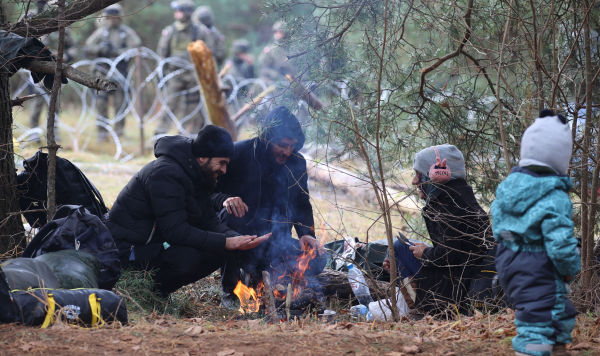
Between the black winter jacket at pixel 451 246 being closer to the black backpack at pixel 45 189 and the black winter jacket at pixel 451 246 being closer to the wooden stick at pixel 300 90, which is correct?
the wooden stick at pixel 300 90

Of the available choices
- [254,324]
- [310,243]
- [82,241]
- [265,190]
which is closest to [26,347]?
[82,241]

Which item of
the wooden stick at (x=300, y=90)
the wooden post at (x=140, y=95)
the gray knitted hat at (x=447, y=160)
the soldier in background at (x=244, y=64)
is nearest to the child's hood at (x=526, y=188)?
the gray knitted hat at (x=447, y=160)

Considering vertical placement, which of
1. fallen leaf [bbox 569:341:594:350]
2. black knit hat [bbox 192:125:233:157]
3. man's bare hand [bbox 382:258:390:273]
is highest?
black knit hat [bbox 192:125:233:157]

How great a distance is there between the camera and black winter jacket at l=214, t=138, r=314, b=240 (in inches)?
240

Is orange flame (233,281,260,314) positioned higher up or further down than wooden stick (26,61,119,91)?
further down

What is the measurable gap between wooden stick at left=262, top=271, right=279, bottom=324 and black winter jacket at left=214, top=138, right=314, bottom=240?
0.64 meters

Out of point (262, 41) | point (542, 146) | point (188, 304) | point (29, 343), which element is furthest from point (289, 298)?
point (262, 41)

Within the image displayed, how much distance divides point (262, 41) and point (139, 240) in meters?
23.6

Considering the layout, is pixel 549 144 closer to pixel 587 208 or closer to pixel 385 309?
pixel 587 208

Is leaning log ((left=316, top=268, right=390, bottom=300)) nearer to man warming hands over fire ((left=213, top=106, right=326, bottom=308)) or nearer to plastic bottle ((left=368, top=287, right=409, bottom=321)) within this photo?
man warming hands over fire ((left=213, top=106, right=326, bottom=308))

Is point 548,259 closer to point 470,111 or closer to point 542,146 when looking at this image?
point 542,146

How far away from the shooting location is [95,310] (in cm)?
401

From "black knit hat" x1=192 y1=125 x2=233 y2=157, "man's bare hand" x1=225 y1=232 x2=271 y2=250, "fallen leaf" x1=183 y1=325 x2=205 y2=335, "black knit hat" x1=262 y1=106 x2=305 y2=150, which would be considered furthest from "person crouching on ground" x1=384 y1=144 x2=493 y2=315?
"fallen leaf" x1=183 y1=325 x2=205 y2=335

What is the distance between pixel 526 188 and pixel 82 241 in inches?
122
